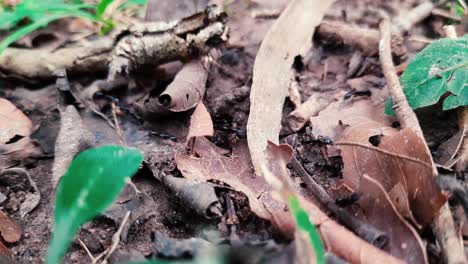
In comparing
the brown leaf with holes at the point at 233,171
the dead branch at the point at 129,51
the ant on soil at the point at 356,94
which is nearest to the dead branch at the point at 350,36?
the ant on soil at the point at 356,94

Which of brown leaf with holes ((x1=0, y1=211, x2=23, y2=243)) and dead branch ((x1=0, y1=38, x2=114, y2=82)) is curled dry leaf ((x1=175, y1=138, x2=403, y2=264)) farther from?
dead branch ((x1=0, y1=38, x2=114, y2=82))

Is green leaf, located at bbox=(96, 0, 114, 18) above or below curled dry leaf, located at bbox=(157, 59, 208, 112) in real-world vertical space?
above

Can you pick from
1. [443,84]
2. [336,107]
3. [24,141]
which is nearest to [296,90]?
[336,107]

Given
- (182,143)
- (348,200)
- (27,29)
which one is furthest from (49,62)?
(348,200)

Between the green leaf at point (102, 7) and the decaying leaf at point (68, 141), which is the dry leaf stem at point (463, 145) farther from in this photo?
the green leaf at point (102, 7)

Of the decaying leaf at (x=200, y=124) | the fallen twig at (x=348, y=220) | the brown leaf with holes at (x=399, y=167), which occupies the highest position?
the brown leaf with holes at (x=399, y=167)

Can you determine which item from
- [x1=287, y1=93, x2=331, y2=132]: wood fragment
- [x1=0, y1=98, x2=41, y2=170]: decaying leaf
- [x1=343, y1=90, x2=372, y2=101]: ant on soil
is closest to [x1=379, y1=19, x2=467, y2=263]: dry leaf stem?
[x1=343, y1=90, x2=372, y2=101]: ant on soil
